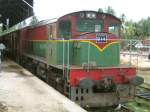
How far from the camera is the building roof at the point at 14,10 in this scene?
37.7m

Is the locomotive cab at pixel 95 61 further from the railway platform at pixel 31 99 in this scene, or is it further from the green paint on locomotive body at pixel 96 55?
the railway platform at pixel 31 99

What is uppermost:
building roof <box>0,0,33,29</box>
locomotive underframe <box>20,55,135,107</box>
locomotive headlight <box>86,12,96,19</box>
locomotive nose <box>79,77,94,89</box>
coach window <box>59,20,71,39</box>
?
building roof <box>0,0,33,29</box>

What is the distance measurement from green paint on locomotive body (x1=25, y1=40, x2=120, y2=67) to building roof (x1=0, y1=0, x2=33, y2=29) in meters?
22.5

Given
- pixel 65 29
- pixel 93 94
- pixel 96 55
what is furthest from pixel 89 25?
pixel 93 94

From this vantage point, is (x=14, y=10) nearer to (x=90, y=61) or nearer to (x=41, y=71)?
(x=41, y=71)

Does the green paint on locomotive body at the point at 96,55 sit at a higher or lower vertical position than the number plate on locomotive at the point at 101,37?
lower

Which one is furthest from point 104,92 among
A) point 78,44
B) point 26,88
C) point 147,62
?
point 147,62

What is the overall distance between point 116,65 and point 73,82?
2.09 metres

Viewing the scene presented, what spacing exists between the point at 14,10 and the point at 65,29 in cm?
2823

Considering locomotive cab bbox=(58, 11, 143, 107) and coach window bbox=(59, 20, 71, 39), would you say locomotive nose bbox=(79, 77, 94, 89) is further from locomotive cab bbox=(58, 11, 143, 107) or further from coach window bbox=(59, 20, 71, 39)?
coach window bbox=(59, 20, 71, 39)

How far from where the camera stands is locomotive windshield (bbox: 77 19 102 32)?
14555 millimetres

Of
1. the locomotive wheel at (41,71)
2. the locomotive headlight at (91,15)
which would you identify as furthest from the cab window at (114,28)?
the locomotive wheel at (41,71)

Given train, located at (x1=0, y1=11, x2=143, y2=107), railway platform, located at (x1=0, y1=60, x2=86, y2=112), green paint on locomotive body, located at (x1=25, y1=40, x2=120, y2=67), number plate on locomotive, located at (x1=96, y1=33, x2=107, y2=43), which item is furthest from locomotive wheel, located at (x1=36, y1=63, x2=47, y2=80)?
number plate on locomotive, located at (x1=96, y1=33, x2=107, y2=43)

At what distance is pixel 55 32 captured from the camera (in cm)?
1467
